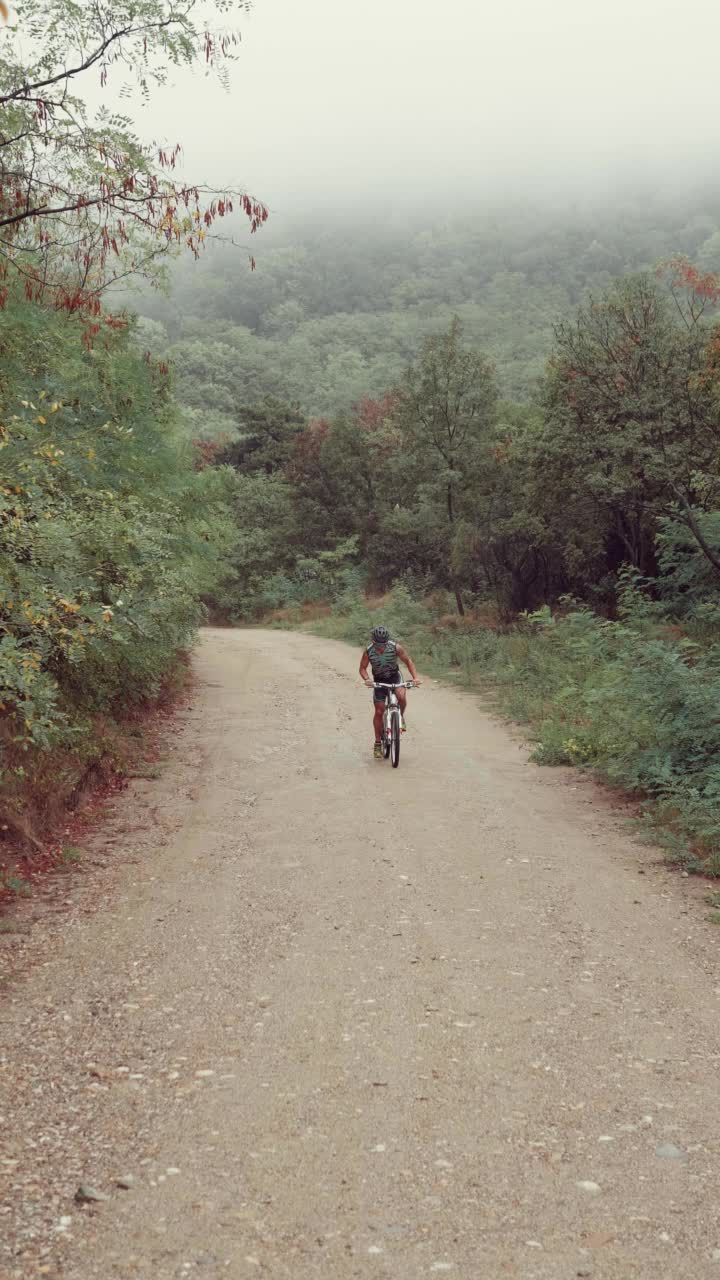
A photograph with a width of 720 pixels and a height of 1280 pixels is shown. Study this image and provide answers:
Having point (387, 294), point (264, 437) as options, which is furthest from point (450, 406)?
point (387, 294)

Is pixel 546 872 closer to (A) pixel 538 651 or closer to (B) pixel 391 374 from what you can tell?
(A) pixel 538 651

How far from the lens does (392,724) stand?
11.5 metres

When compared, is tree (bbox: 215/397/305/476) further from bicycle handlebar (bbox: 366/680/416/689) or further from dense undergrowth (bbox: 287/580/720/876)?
bicycle handlebar (bbox: 366/680/416/689)

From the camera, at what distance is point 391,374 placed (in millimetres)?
84500

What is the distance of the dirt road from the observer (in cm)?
321

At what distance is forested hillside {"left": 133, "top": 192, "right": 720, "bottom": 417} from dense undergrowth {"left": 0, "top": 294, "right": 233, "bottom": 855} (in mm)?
51885

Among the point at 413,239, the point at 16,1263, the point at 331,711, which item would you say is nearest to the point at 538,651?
the point at 331,711

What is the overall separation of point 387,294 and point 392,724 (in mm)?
124080

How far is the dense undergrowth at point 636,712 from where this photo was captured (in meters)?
8.56

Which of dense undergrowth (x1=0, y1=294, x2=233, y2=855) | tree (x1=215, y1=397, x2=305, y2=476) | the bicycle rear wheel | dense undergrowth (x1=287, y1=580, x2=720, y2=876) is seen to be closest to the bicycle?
the bicycle rear wheel

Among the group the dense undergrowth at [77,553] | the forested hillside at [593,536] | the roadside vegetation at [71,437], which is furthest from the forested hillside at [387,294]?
the roadside vegetation at [71,437]

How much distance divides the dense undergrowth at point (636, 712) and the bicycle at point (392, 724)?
6.49 feet

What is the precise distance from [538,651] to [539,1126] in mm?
16027

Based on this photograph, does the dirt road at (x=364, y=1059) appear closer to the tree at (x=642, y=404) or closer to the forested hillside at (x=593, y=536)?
the forested hillside at (x=593, y=536)
